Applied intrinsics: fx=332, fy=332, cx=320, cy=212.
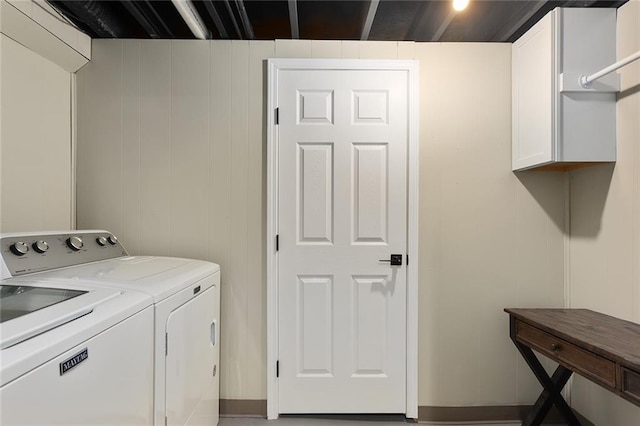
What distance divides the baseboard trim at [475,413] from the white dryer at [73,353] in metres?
1.64

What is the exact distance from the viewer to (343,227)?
6.73 ft

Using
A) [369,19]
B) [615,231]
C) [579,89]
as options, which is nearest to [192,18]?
[369,19]

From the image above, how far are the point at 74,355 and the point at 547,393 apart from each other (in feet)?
7.28

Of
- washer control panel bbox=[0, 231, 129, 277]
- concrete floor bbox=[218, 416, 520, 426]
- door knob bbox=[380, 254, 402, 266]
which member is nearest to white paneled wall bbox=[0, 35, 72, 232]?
washer control panel bbox=[0, 231, 129, 277]

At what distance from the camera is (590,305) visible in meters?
1.92

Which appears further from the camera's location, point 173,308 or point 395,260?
point 395,260

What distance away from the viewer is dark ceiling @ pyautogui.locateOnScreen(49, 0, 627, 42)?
1850 millimetres

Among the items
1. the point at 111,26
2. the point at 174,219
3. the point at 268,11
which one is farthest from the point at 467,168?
the point at 111,26

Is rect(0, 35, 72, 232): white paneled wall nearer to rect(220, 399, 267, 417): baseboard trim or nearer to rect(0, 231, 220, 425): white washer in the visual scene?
rect(0, 231, 220, 425): white washer

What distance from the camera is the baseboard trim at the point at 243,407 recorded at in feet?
6.72

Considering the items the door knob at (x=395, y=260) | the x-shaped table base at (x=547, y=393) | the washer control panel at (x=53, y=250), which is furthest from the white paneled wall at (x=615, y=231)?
the washer control panel at (x=53, y=250)

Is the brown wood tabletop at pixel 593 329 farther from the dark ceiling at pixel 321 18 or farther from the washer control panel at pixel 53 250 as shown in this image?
the washer control panel at pixel 53 250

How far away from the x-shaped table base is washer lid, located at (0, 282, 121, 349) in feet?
6.86

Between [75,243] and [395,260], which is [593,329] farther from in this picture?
[75,243]
